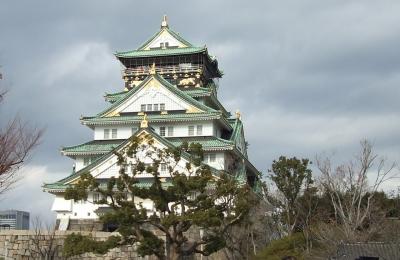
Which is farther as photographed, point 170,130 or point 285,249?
point 170,130

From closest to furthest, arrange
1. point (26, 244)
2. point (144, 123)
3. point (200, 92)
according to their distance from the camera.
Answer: point (26, 244), point (144, 123), point (200, 92)

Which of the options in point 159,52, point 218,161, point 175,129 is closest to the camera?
point 218,161

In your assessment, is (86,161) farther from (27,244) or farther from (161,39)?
(27,244)

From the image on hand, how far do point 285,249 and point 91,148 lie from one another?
21.4m

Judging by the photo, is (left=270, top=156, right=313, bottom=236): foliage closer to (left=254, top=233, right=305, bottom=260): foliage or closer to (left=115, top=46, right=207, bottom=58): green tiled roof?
(left=254, top=233, right=305, bottom=260): foliage

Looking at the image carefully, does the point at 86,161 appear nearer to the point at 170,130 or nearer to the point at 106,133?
the point at 106,133

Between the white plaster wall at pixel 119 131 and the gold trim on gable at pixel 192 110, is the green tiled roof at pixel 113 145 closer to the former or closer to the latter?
the white plaster wall at pixel 119 131

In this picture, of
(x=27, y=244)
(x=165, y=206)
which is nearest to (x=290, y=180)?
(x=165, y=206)

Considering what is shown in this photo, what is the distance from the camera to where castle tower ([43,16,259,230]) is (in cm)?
4453

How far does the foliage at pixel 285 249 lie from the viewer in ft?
101

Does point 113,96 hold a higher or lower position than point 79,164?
higher

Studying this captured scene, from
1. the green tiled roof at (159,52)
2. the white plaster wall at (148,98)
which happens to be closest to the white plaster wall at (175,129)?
the white plaster wall at (148,98)

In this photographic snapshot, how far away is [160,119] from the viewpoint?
157 feet

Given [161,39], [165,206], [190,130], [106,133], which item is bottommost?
[165,206]
